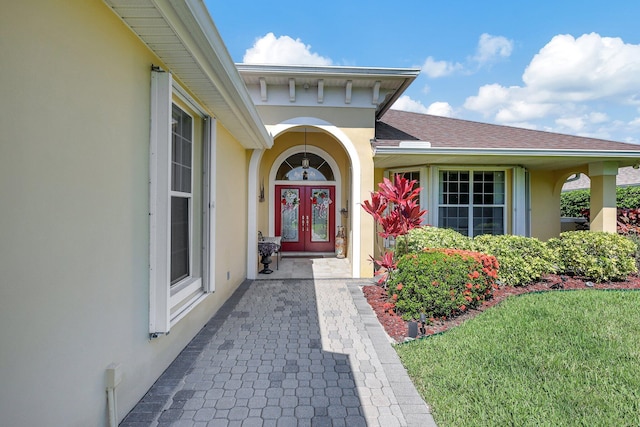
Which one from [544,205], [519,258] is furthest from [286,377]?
[544,205]

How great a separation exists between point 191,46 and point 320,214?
799 cm

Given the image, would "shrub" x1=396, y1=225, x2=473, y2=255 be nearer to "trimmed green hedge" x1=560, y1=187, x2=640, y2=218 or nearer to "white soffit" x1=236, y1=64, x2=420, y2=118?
"white soffit" x1=236, y1=64, x2=420, y2=118

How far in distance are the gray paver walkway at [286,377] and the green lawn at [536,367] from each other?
28 cm

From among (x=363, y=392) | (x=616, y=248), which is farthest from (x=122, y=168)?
(x=616, y=248)

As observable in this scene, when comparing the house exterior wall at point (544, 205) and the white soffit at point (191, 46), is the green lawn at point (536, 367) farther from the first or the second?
the house exterior wall at point (544, 205)

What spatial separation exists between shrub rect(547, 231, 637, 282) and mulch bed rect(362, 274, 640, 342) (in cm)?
18

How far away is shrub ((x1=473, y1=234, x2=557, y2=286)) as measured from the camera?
5570 millimetres

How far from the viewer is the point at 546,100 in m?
32.5

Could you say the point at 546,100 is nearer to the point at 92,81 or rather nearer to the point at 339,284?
the point at 339,284

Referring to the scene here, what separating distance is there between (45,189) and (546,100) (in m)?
41.8

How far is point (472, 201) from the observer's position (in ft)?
26.5

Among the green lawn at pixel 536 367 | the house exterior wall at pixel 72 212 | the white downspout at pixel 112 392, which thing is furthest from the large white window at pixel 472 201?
the white downspout at pixel 112 392

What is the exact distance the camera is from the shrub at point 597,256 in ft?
18.8

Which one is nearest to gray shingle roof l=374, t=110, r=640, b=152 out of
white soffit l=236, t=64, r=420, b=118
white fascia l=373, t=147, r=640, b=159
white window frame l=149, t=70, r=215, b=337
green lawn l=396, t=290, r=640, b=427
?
white fascia l=373, t=147, r=640, b=159
